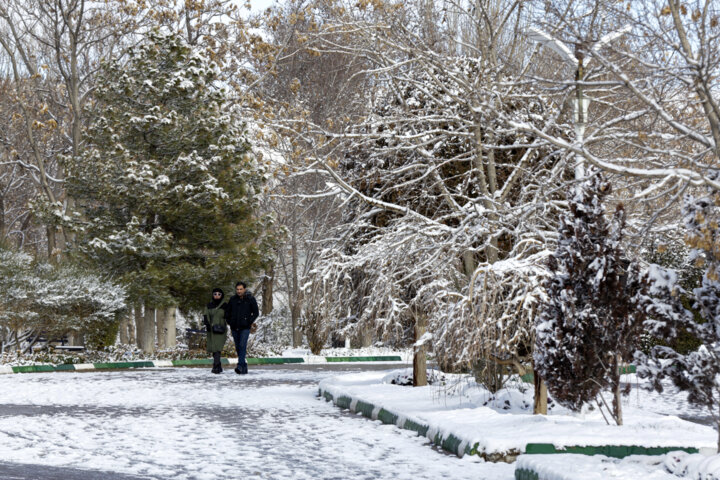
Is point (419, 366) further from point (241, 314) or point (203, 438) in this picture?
point (241, 314)

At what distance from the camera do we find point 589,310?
8.91 meters

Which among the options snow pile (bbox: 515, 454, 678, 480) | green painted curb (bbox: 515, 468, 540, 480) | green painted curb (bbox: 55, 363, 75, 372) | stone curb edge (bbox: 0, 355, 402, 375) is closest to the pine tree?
snow pile (bbox: 515, 454, 678, 480)

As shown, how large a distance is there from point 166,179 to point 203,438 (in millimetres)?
17512

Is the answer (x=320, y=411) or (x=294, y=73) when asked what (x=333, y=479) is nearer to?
(x=320, y=411)

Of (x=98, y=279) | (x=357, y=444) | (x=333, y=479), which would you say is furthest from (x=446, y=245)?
(x=98, y=279)

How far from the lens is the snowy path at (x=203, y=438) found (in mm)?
8078

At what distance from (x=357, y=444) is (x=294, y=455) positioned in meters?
1.00

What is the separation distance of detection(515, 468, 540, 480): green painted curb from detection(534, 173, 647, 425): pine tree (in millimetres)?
1704

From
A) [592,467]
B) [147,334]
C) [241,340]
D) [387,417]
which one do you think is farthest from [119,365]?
[592,467]

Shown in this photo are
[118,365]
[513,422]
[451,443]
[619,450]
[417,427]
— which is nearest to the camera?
[619,450]

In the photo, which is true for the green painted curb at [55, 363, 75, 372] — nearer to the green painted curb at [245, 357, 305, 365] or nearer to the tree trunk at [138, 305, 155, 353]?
the tree trunk at [138, 305, 155, 353]

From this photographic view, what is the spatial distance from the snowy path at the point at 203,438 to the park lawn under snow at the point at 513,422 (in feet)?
0.98

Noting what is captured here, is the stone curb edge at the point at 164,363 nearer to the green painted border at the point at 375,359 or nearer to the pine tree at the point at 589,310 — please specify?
the green painted border at the point at 375,359

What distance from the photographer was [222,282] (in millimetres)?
28031
